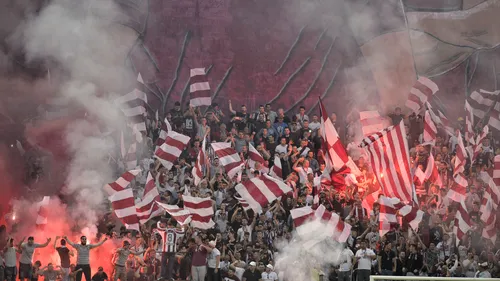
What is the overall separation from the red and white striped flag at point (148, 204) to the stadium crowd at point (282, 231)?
0.26 meters

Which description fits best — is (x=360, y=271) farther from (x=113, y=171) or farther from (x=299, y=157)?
(x=113, y=171)

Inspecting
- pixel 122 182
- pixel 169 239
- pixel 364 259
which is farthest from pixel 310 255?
pixel 122 182

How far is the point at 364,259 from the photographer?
17.0 meters

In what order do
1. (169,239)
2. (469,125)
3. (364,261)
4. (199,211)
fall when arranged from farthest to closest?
(469,125) → (199,211) → (169,239) → (364,261)

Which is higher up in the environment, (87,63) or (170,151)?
(87,63)

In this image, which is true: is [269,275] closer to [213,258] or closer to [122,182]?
[213,258]

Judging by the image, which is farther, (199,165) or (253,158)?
(253,158)

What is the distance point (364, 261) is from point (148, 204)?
419 cm

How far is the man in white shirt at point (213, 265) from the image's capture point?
17.3 m

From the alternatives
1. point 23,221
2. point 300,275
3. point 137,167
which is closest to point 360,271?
point 300,275

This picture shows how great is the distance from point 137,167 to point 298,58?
5.78m

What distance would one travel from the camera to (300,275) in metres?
17.2

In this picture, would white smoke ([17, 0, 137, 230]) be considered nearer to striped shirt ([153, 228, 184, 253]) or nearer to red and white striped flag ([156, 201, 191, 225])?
red and white striped flag ([156, 201, 191, 225])

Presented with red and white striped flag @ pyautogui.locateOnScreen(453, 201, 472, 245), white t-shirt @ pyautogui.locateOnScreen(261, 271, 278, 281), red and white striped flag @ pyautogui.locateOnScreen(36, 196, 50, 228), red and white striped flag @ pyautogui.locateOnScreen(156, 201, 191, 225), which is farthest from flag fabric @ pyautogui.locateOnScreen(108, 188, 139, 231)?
red and white striped flag @ pyautogui.locateOnScreen(453, 201, 472, 245)
